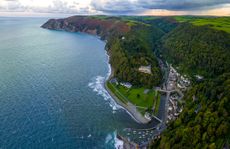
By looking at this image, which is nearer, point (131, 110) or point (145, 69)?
point (131, 110)

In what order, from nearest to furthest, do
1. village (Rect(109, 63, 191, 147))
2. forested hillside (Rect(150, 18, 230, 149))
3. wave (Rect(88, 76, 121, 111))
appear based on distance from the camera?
forested hillside (Rect(150, 18, 230, 149)), village (Rect(109, 63, 191, 147)), wave (Rect(88, 76, 121, 111))

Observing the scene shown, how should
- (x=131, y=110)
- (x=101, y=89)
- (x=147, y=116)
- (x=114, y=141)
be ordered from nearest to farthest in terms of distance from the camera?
(x=114, y=141)
(x=147, y=116)
(x=131, y=110)
(x=101, y=89)

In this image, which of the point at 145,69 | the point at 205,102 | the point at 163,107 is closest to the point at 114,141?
the point at 163,107

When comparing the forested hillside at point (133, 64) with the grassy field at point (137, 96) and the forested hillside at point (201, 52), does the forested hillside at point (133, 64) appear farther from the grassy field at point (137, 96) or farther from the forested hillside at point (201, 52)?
the forested hillside at point (201, 52)

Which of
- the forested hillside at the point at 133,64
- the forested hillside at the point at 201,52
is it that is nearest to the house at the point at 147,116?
the forested hillside at the point at 133,64

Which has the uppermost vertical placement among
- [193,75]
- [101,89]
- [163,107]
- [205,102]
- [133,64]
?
[205,102]

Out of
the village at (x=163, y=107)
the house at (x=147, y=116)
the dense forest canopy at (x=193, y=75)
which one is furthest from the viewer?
the house at (x=147, y=116)

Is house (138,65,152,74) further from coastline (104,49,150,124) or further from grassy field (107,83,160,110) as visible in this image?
coastline (104,49,150,124)

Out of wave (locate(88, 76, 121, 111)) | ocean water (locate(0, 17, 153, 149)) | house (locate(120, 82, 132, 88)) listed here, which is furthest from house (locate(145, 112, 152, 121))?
house (locate(120, 82, 132, 88))

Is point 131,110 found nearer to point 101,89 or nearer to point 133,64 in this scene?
point 101,89

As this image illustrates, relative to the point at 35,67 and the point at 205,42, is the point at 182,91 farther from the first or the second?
the point at 35,67

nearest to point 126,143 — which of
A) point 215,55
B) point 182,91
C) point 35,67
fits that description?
point 182,91
